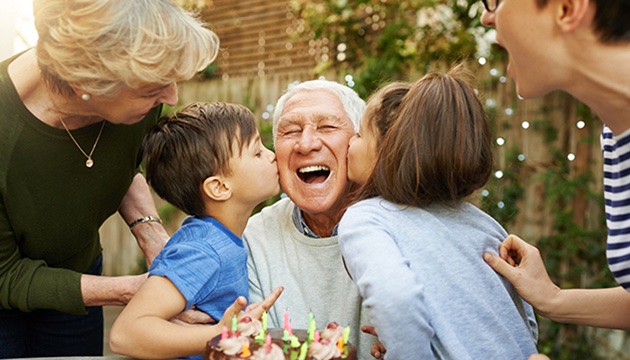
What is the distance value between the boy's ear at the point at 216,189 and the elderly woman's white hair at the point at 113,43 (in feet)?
1.19

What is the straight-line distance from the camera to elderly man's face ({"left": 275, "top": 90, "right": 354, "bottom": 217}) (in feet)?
6.96

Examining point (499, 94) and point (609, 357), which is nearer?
point (609, 357)

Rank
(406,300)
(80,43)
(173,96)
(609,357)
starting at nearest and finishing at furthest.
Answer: (406,300) → (80,43) → (173,96) → (609,357)

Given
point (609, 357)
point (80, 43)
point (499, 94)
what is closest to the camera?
point (80, 43)

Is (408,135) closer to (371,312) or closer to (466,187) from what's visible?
(466,187)

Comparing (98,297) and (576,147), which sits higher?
(98,297)

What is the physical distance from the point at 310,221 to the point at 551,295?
2.69 feet

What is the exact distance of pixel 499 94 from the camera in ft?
14.9

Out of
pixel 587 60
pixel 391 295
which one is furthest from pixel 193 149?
pixel 587 60

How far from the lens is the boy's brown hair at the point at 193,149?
1.96 meters

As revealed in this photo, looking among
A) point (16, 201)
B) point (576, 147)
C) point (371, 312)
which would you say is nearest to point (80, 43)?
point (16, 201)

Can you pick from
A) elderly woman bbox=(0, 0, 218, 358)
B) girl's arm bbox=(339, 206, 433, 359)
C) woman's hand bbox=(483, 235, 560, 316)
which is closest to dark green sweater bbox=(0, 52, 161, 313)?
elderly woman bbox=(0, 0, 218, 358)

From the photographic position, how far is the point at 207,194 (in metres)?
1.97

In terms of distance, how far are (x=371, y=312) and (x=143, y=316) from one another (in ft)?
1.80
